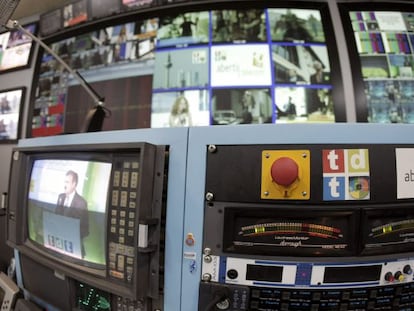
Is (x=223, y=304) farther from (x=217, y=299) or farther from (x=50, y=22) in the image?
(x=50, y=22)

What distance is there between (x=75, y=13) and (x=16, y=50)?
842 millimetres

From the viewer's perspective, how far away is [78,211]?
72 cm

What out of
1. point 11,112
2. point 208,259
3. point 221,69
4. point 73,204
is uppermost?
point 221,69

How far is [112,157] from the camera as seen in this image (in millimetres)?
649

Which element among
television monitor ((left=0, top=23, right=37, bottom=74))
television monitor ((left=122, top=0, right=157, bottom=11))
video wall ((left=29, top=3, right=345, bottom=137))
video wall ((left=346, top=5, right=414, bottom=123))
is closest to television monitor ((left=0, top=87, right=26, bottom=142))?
television monitor ((left=0, top=23, right=37, bottom=74))

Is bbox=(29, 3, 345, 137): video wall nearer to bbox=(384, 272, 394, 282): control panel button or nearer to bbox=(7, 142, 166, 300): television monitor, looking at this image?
bbox=(7, 142, 166, 300): television monitor

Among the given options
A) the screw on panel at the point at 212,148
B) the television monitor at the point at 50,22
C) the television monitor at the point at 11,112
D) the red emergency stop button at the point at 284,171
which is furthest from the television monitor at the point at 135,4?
the red emergency stop button at the point at 284,171

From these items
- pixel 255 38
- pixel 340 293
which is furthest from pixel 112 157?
pixel 255 38

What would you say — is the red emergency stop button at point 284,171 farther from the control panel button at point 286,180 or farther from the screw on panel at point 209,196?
the screw on panel at point 209,196

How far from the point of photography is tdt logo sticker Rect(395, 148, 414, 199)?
1.80ft

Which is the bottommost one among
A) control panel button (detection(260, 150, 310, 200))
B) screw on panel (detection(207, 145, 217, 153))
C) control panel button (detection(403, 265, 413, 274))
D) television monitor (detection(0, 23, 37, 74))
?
control panel button (detection(403, 265, 413, 274))

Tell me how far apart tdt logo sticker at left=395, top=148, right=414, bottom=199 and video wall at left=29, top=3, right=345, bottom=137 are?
3.31 feet

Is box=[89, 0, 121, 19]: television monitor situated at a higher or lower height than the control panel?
higher

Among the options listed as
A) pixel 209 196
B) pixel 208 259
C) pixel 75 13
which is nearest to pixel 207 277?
pixel 208 259
